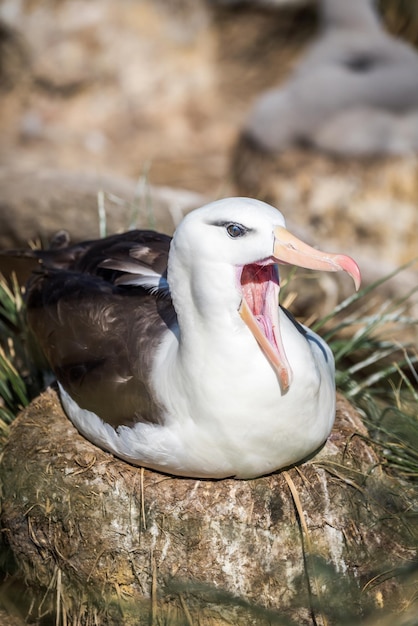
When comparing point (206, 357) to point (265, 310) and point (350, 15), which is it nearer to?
point (265, 310)

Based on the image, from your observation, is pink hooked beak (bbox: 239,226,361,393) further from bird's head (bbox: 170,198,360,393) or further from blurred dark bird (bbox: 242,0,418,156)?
blurred dark bird (bbox: 242,0,418,156)

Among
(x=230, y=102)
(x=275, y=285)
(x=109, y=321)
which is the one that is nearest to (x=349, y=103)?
(x=230, y=102)

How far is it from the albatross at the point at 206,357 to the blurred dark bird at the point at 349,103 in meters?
3.93

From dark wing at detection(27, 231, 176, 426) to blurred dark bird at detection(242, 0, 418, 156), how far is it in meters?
3.64

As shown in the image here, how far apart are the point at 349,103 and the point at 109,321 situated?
15.2ft

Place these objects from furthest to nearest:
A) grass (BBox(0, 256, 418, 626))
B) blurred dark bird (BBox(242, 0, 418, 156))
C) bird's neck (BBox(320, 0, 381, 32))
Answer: bird's neck (BBox(320, 0, 381, 32))
blurred dark bird (BBox(242, 0, 418, 156))
grass (BBox(0, 256, 418, 626))

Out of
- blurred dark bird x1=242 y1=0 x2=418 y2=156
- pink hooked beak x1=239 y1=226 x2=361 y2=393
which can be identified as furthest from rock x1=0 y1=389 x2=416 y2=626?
blurred dark bird x1=242 y1=0 x2=418 y2=156

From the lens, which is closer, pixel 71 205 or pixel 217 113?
pixel 71 205

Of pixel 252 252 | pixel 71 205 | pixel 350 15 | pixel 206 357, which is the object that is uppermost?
pixel 252 252

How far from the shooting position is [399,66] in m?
7.62

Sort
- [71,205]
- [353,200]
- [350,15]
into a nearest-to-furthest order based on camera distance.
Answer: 1. [71,205]
2. [353,200]
3. [350,15]

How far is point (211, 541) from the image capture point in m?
2.99

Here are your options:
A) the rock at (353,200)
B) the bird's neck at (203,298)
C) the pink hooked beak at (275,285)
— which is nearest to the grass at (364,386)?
the pink hooked beak at (275,285)

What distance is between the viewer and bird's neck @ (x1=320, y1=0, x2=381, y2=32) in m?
8.55
